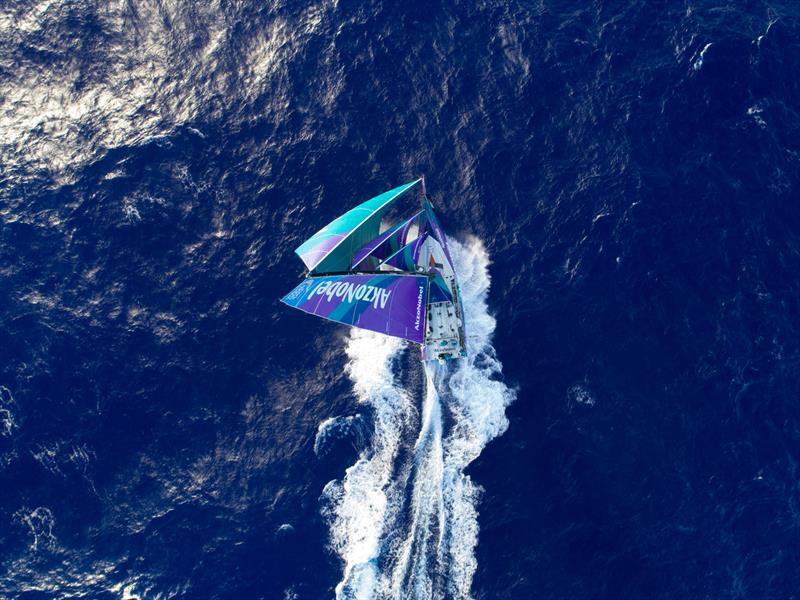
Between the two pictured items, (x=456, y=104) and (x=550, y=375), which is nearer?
(x=550, y=375)

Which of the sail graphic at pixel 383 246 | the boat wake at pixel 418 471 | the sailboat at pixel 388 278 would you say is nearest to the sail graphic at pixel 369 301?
the sailboat at pixel 388 278

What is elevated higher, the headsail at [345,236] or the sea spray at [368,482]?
the headsail at [345,236]

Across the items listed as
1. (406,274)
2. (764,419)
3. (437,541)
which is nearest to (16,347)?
(406,274)

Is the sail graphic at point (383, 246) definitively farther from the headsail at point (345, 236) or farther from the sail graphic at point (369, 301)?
the sail graphic at point (369, 301)

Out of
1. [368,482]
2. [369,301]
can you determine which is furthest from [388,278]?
[368,482]

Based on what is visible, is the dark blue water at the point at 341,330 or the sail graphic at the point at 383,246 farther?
the sail graphic at the point at 383,246

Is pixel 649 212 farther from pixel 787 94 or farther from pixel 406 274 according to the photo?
pixel 406 274

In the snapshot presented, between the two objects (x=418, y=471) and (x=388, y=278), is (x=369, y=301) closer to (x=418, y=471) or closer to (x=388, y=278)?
(x=388, y=278)
